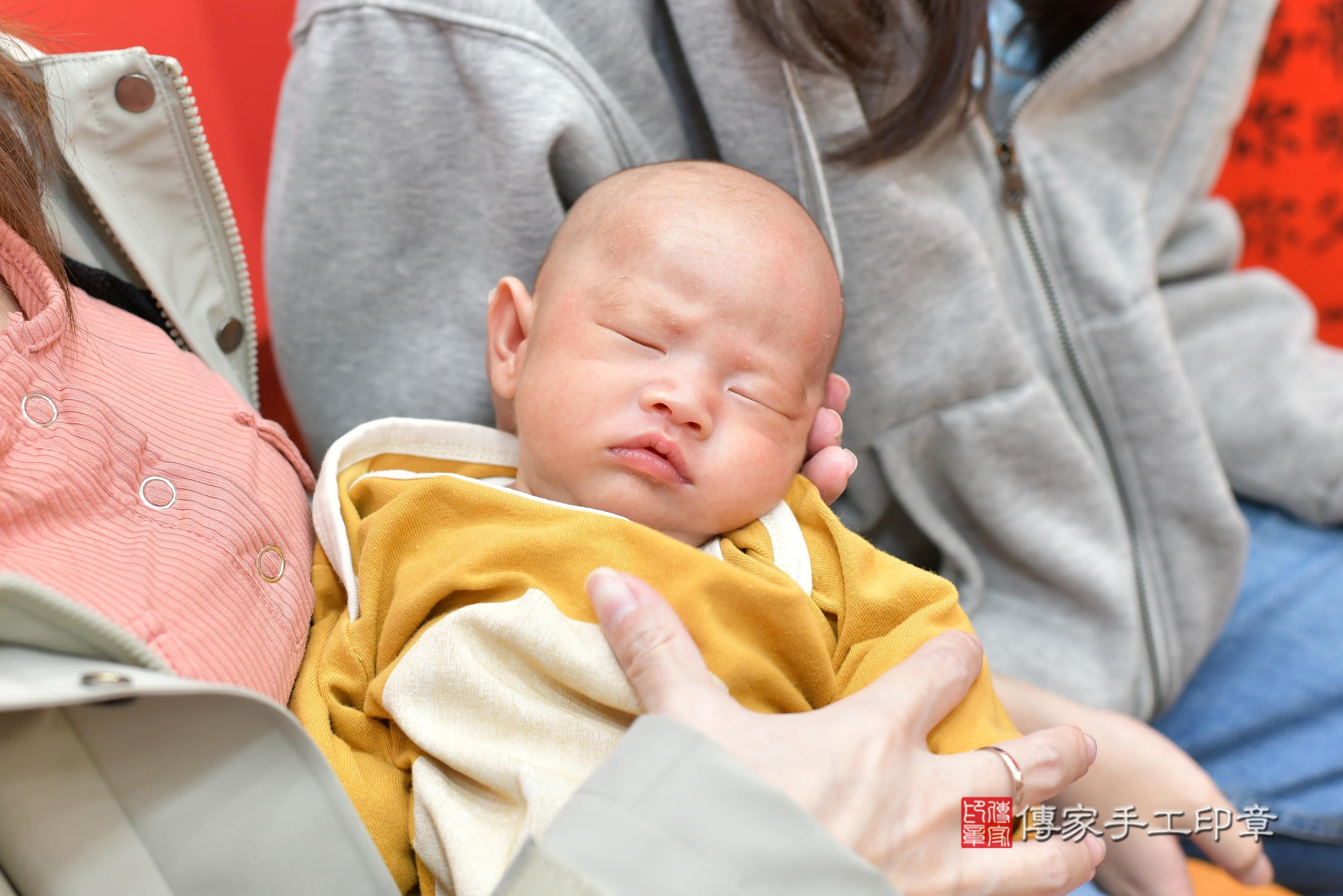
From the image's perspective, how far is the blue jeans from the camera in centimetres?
125

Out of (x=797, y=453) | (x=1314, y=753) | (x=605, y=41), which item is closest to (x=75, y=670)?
(x=797, y=453)

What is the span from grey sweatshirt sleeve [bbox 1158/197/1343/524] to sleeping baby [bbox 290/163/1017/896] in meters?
A: 0.84

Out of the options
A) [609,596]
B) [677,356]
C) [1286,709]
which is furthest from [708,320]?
[1286,709]

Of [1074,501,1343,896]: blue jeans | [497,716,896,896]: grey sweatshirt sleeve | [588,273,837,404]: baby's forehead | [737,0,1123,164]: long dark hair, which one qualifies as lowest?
[1074,501,1343,896]: blue jeans

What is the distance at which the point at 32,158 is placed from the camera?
2.64ft

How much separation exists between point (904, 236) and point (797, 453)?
333 millimetres

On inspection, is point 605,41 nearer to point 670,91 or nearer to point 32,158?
point 670,91

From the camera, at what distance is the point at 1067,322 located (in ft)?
4.16

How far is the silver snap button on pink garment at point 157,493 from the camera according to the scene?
746 millimetres

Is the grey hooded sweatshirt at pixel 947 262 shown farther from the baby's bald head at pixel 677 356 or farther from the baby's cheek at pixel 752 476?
the baby's cheek at pixel 752 476

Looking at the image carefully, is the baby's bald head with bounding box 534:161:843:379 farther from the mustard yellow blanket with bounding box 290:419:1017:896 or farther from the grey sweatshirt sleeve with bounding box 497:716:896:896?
the grey sweatshirt sleeve with bounding box 497:716:896:896

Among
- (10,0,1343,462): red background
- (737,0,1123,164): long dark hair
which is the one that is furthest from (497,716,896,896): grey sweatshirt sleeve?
(10,0,1343,462): red background

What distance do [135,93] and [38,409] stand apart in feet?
1.23

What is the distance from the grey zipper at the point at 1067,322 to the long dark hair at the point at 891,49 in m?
0.13
